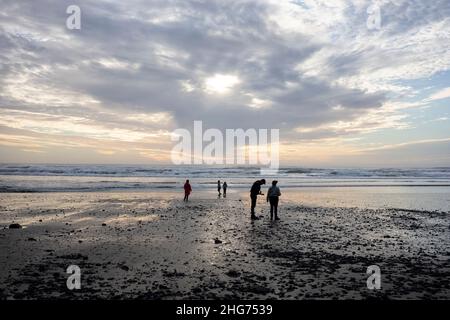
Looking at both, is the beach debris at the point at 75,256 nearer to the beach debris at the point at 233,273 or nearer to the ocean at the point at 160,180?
the beach debris at the point at 233,273

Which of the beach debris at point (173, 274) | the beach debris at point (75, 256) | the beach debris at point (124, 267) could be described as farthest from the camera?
the beach debris at point (75, 256)

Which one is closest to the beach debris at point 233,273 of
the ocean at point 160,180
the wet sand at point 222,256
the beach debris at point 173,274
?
the wet sand at point 222,256

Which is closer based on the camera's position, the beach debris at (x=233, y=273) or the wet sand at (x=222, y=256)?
the wet sand at (x=222, y=256)

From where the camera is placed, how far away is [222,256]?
1001 centimetres

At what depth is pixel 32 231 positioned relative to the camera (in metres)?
13.7

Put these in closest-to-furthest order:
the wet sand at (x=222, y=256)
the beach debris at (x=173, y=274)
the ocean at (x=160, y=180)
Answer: the wet sand at (x=222, y=256) → the beach debris at (x=173, y=274) → the ocean at (x=160, y=180)

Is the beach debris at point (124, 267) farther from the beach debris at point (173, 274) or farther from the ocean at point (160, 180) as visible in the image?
the ocean at point (160, 180)

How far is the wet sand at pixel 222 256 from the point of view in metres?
7.14

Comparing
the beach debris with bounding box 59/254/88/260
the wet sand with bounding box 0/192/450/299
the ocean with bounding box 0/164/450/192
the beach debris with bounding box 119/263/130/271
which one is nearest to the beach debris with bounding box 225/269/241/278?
the wet sand with bounding box 0/192/450/299

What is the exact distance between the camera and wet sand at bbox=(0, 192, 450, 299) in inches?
281

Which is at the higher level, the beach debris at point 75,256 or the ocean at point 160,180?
the ocean at point 160,180

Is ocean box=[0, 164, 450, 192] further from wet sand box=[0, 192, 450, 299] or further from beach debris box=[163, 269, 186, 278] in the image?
beach debris box=[163, 269, 186, 278]

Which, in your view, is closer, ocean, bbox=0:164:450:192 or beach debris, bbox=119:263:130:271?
beach debris, bbox=119:263:130:271
